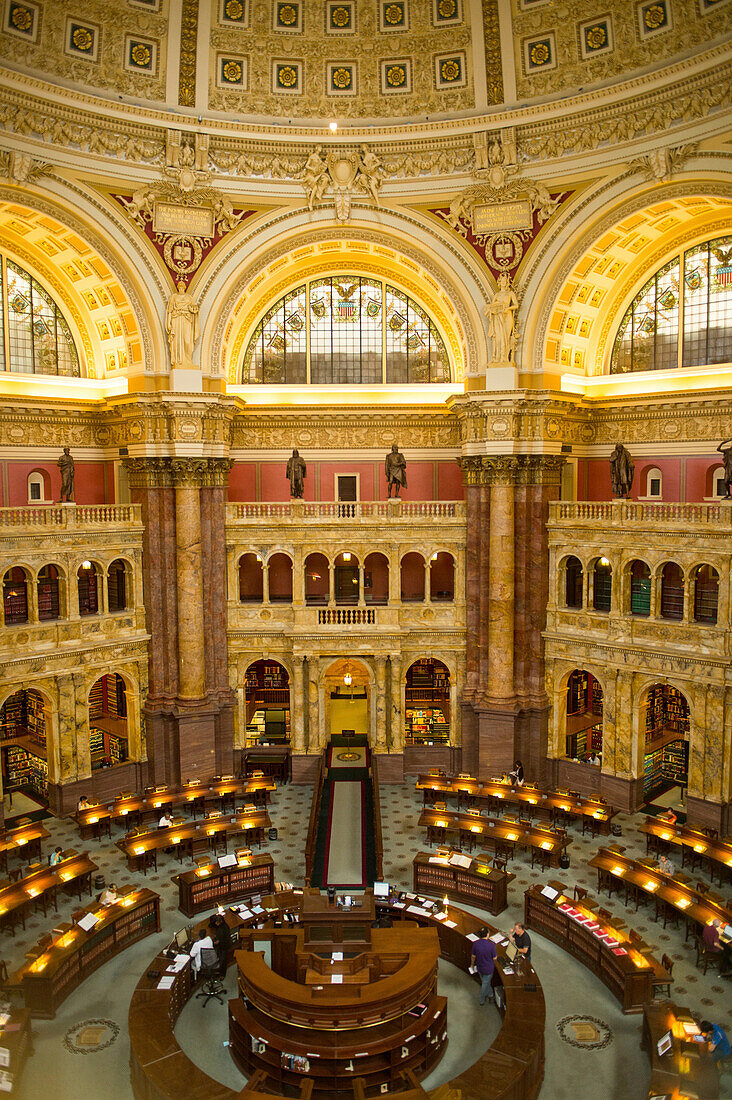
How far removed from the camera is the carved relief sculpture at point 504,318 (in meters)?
28.3

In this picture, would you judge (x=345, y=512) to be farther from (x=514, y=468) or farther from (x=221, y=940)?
(x=221, y=940)

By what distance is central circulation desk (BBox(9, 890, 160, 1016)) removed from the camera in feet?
55.8

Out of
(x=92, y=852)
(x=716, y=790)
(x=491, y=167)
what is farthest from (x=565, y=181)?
(x=92, y=852)

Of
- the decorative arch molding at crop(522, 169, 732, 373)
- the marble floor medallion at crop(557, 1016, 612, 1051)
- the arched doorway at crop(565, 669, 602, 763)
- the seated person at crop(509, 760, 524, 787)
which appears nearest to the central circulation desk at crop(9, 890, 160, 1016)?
the marble floor medallion at crop(557, 1016, 612, 1051)

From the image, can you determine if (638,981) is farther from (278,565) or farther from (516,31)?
(516,31)

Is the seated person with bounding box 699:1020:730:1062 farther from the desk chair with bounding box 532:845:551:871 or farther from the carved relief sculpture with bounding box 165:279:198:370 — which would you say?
the carved relief sculpture with bounding box 165:279:198:370

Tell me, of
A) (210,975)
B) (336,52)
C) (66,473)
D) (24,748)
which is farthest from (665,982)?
(336,52)

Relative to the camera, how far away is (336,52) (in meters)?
27.6

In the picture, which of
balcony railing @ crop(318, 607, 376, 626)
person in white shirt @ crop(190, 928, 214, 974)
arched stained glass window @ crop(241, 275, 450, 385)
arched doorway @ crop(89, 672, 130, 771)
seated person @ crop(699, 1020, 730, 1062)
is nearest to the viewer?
seated person @ crop(699, 1020, 730, 1062)

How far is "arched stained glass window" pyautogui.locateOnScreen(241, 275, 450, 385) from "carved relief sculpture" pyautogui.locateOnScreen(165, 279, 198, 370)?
431cm

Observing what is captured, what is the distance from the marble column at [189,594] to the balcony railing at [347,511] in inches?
66.3

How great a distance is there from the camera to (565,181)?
88.7 ft

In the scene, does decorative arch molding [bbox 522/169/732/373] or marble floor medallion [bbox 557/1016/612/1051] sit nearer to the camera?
marble floor medallion [bbox 557/1016/612/1051]

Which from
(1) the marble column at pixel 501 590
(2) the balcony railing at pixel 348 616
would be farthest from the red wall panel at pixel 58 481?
(1) the marble column at pixel 501 590
